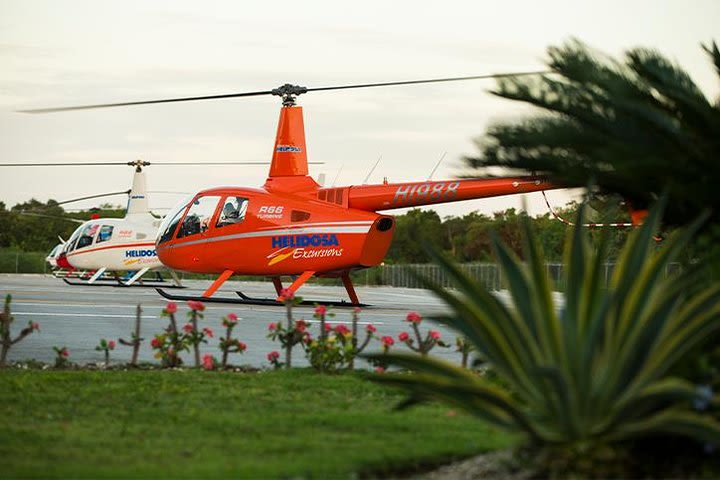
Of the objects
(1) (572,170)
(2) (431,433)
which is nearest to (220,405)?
(2) (431,433)

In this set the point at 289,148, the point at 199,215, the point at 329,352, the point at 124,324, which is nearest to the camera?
the point at 329,352

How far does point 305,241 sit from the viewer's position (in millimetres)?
27141

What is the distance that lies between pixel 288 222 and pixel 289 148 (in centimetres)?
197

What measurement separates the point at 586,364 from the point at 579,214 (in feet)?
2.88

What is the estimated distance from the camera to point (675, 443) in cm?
666

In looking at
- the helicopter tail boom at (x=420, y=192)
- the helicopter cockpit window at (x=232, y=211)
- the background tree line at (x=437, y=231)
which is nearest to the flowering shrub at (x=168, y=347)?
the helicopter tail boom at (x=420, y=192)

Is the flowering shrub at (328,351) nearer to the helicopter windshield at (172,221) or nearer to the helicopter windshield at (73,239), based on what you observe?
the helicopter windshield at (172,221)

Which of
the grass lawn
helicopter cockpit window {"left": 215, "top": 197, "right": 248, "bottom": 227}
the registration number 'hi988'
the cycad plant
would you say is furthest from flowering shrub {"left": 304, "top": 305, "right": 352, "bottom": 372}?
helicopter cockpit window {"left": 215, "top": 197, "right": 248, "bottom": 227}

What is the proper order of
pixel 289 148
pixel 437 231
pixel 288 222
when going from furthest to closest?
pixel 437 231
pixel 289 148
pixel 288 222

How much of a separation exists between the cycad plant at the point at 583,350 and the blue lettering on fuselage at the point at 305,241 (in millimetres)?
20123

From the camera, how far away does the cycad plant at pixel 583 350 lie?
6.21 m

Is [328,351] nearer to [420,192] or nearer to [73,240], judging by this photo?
[420,192]

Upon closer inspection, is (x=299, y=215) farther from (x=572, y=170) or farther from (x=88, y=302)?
(x=572, y=170)

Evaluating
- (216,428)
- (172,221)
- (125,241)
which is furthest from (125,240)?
(216,428)
